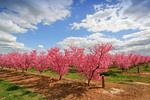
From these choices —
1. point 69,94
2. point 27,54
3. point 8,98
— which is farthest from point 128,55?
point 8,98

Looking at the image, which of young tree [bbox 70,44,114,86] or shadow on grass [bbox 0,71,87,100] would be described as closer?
shadow on grass [bbox 0,71,87,100]

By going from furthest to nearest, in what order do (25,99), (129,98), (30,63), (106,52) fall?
(30,63), (106,52), (129,98), (25,99)

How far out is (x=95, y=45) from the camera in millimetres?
7738

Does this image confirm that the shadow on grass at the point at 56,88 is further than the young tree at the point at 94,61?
No

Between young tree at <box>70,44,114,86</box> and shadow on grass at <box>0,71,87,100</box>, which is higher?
young tree at <box>70,44,114,86</box>

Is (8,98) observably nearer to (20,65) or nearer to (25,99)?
(25,99)

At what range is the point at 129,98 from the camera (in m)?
6.18

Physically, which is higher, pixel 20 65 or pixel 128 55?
pixel 128 55

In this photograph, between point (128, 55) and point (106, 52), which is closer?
point (106, 52)

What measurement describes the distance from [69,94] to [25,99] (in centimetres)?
306

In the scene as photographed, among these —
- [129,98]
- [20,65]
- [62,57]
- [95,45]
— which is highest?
[95,45]

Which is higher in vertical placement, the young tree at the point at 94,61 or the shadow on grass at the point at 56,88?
the young tree at the point at 94,61

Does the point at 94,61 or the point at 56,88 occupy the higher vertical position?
the point at 94,61

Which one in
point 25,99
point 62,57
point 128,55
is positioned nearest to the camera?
point 25,99
